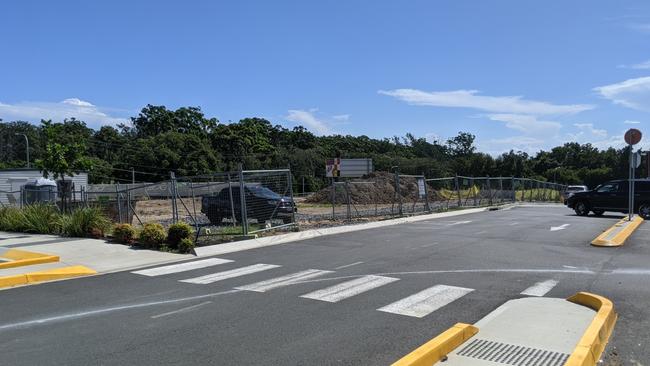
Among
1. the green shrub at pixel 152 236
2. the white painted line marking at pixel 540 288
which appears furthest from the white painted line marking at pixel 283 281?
the green shrub at pixel 152 236

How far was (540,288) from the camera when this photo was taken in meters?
9.12

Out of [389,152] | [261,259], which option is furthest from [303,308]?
[389,152]

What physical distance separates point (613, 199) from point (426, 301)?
22.1m

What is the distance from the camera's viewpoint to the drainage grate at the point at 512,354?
5.30 m

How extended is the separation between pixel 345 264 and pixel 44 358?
6843mm

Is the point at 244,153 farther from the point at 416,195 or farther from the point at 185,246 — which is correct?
the point at 185,246

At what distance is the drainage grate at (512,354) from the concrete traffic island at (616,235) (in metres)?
9.98

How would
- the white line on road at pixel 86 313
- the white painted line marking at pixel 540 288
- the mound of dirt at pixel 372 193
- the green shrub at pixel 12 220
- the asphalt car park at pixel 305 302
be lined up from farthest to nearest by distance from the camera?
the mound of dirt at pixel 372 193 → the green shrub at pixel 12 220 → the white painted line marking at pixel 540 288 → the white line on road at pixel 86 313 → the asphalt car park at pixel 305 302

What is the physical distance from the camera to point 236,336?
6.53 m

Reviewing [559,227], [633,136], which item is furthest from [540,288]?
[633,136]

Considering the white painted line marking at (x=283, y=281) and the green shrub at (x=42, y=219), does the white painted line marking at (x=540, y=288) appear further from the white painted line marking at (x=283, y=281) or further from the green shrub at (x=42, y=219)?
the green shrub at (x=42, y=219)

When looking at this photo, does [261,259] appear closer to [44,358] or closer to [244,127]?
[44,358]

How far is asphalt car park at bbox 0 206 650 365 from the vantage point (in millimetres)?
6043

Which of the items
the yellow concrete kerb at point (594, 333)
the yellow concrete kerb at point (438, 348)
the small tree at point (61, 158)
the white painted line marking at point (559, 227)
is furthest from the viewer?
the white painted line marking at point (559, 227)
